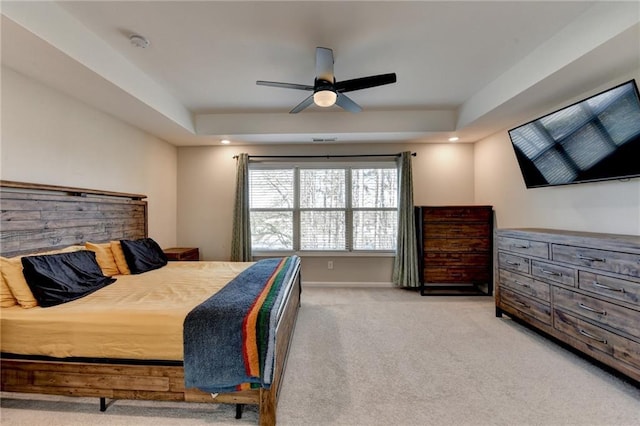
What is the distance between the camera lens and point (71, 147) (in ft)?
8.93

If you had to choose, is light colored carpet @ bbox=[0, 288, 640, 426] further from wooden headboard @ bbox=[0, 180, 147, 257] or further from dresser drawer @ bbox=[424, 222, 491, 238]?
dresser drawer @ bbox=[424, 222, 491, 238]

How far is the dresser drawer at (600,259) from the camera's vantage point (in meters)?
1.90

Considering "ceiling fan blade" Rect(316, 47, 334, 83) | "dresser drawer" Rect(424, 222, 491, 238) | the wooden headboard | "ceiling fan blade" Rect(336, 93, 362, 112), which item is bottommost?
"dresser drawer" Rect(424, 222, 491, 238)

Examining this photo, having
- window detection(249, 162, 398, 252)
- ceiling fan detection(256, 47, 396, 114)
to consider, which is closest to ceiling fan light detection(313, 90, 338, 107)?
ceiling fan detection(256, 47, 396, 114)

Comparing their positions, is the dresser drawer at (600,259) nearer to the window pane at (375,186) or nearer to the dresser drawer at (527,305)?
the dresser drawer at (527,305)

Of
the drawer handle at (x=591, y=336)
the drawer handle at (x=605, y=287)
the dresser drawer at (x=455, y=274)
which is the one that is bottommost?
the drawer handle at (x=591, y=336)

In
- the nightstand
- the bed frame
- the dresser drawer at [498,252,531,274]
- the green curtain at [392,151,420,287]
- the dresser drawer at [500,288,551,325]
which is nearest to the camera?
the bed frame

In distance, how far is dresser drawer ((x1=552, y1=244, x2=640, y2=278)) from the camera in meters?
1.90

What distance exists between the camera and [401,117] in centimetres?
398

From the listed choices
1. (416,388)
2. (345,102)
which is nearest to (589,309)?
(416,388)

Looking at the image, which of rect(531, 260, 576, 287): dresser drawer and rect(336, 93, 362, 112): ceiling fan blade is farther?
rect(336, 93, 362, 112): ceiling fan blade

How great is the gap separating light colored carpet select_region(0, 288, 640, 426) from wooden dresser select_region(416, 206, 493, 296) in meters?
1.15

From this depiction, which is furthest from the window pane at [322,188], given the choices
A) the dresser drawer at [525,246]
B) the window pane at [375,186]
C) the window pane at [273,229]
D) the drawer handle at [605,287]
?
the drawer handle at [605,287]

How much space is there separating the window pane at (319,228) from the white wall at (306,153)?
269 mm
